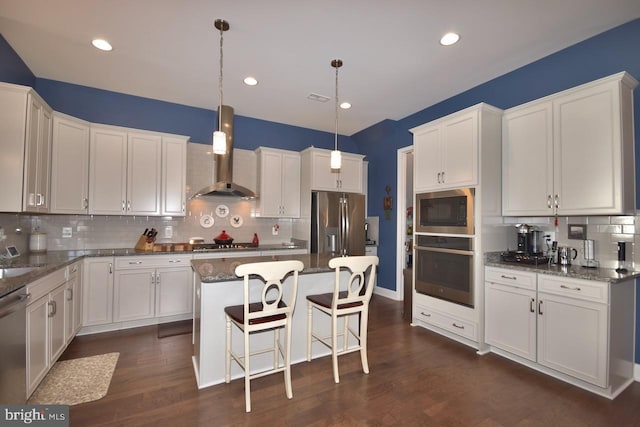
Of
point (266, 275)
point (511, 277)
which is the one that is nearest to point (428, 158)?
point (511, 277)

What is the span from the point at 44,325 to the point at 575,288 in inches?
169

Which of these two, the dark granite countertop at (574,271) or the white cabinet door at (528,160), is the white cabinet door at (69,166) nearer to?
the dark granite countertop at (574,271)

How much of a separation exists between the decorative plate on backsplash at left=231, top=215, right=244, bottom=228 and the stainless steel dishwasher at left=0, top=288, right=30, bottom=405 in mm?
2861

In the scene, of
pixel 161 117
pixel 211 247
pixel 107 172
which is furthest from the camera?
pixel 161 117

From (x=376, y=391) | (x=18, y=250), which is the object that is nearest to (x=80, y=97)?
(x=18, y=250)

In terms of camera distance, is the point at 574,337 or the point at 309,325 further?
the point at 309,325

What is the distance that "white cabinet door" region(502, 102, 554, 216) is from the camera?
2838 millimetres

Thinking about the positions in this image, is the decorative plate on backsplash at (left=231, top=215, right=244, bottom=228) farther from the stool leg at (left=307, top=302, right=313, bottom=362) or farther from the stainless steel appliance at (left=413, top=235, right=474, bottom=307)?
the stainless steel appliance at (left=413, top=235, right=474, bottom=307)

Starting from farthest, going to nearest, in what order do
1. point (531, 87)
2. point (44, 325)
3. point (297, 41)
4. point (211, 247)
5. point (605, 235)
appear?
point (211, 247), point (531, 87), point (297, 41), point (605, 235), point (44, 325)

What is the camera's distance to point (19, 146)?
8.55 ft

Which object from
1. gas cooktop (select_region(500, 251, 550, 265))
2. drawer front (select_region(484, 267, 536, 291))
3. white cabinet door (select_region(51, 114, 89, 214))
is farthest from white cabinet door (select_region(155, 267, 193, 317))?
gas cooktop (select_region(500, 251, 550, 265))

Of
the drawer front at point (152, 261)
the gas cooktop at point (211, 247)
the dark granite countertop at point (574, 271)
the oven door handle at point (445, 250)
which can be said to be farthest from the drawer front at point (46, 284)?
the dark granite countertop at point (574, 271)

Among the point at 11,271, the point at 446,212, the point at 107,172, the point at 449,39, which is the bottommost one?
the point at 11,271

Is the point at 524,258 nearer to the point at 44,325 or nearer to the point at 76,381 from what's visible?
the point at 76,381
